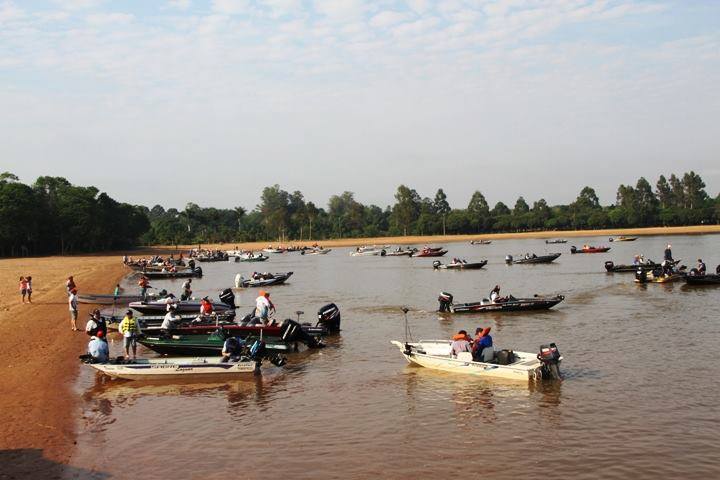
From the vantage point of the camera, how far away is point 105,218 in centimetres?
11338

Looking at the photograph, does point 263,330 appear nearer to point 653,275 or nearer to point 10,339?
point 10,339

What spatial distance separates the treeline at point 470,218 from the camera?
16675 cm

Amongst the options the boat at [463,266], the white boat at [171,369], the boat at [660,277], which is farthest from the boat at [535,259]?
the white boat at [171,369]

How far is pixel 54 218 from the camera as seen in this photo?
102688 millimetres

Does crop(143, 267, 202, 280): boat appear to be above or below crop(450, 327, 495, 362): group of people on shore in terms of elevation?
above

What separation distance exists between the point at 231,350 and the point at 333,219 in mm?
172170

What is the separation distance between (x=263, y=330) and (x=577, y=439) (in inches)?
531

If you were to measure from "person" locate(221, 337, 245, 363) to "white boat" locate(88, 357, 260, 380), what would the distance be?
0.81 feet

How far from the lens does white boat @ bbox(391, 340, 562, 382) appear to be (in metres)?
19.3

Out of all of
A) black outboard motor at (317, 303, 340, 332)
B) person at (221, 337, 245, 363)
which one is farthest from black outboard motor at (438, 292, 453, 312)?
person at (221, 337, 245, 363)

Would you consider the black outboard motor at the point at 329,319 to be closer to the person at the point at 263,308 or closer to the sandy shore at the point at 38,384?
the person at the point at 263,308

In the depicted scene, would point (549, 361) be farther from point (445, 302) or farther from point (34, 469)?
point (445, 302)

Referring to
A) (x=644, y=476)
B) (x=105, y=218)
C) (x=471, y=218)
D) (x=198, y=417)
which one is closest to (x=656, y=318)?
(x=644, y=476)

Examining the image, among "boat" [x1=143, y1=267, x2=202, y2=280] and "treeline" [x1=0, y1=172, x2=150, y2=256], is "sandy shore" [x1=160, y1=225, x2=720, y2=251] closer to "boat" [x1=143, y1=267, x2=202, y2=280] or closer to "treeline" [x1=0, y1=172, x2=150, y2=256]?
Answer: "treeline" [x1=0, y1=172, x2=150, y2=256]
